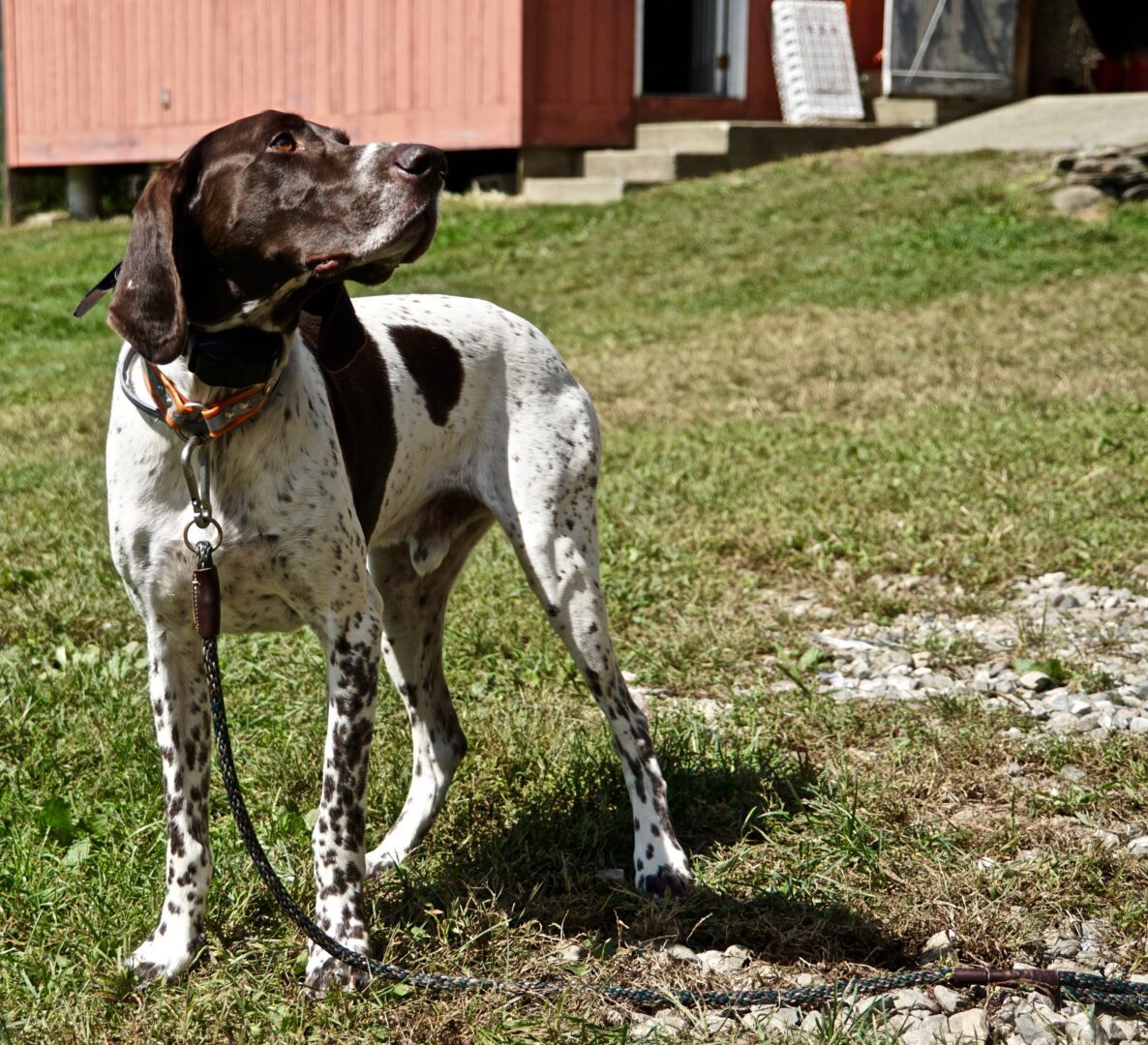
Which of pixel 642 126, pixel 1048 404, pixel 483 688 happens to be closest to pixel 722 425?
pixel 1048 404

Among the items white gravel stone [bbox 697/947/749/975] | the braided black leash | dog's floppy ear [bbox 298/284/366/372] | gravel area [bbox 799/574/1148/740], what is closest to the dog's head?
dog's floppy ear [bbox 298/284/366/372]

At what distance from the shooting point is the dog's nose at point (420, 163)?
2.69 metres

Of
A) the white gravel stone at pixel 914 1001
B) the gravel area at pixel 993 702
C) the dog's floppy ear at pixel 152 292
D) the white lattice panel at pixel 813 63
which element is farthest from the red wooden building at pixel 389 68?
the white gravel stone at pixel 914 1001

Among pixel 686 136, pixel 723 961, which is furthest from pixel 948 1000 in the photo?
pixel 686 136

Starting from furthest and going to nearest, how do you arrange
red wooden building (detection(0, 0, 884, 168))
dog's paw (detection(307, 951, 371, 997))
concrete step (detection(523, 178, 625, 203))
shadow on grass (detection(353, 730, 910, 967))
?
1. red wooden building (detection(0, 0, 884, 168))
2. concrete step (detection(523, 178, 625, 203))
3. shadow on grass (detection(353, 730, 910, 967))
4. dog's paw (detection(307, 951, 371, 997))

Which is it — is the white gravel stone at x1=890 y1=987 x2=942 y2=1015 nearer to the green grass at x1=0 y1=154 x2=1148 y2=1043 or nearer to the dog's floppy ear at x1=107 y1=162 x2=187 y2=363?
the green grass at x1=0 y1=154 x2=1148 y2=1043

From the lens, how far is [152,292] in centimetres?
260

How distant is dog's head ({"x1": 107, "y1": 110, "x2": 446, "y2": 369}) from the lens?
105 inches

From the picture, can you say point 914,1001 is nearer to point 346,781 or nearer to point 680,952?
point 680,952

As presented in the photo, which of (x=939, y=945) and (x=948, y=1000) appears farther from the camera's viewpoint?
(x=939, y=945)

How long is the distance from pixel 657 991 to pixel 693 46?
52.7ft

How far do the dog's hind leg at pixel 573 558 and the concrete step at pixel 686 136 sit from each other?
39.1ft

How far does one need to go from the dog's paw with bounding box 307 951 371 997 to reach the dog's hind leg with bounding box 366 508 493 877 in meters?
0.70

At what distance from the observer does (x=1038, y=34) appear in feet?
60.2
